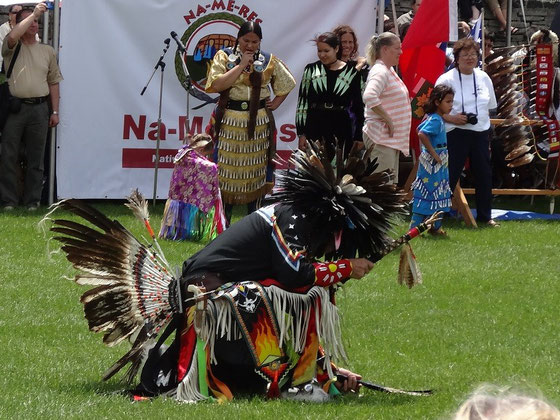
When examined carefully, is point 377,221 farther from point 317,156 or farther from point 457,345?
point 457,345

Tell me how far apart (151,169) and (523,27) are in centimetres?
525

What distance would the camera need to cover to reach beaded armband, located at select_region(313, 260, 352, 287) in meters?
4.77

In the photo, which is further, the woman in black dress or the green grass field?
the woman in black dress

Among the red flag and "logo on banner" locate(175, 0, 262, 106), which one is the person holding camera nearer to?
the red flag

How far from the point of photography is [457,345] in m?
5.99

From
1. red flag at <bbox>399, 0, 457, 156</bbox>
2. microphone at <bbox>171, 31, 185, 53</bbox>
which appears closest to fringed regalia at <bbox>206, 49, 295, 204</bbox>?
microphone at <bbox>171, 31, 185, 53</bbox>

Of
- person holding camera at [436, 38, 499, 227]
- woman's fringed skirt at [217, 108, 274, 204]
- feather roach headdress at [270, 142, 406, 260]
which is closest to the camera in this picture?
feather roach headdress at [270, 142, 406, 260]

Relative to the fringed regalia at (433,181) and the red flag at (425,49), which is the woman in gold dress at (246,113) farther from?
the red flag at (425,49)

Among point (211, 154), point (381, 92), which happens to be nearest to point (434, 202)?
point (381, 92)

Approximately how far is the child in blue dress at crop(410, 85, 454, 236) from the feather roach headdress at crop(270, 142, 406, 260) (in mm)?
4263

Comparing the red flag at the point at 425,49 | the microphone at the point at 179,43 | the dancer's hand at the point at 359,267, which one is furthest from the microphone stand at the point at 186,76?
the dancer's hand at the point at 359,267

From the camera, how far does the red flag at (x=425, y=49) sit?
10.2 m

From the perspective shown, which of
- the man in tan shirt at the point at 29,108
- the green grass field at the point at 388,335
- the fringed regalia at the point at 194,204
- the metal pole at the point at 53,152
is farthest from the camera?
the metal pole at the point at 53,152

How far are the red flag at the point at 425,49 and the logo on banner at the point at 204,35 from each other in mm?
1583
